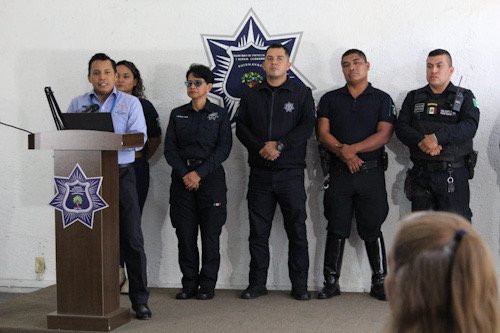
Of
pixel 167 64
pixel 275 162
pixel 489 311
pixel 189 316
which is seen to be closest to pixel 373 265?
pixel 275 162

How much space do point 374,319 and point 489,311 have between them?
11.0ft

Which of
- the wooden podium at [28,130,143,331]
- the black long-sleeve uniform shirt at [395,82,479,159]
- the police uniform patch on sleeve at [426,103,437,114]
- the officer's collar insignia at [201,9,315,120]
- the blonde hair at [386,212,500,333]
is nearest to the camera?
the blonde hair at [386,212,500,333]

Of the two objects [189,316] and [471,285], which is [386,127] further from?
[471,285]

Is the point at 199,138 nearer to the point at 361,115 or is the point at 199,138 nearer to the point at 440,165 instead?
the point at 361,115

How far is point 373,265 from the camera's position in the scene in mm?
5137

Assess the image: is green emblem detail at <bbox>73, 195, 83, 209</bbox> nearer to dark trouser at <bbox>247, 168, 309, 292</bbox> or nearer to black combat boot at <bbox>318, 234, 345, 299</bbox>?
dark trouser at <bbox>247, 168, 309, 292</bbox>

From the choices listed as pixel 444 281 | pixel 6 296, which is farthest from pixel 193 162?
pixel 444 281

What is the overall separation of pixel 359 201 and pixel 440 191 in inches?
22.4

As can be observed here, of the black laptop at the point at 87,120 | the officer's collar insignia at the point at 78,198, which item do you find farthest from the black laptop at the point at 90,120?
the officer's collar insignia at the point at 78,198

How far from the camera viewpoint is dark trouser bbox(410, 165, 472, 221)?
4.90 m

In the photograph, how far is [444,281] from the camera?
125cm

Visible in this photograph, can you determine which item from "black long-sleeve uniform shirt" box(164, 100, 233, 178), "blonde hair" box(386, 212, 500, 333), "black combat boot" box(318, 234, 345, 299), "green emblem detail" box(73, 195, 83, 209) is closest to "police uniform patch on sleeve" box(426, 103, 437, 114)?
"black combat boot" box(318, 234, 345, 299)

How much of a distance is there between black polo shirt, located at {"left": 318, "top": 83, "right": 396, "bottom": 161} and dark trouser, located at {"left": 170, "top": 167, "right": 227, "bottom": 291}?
930 mm

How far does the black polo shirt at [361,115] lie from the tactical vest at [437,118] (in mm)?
217
